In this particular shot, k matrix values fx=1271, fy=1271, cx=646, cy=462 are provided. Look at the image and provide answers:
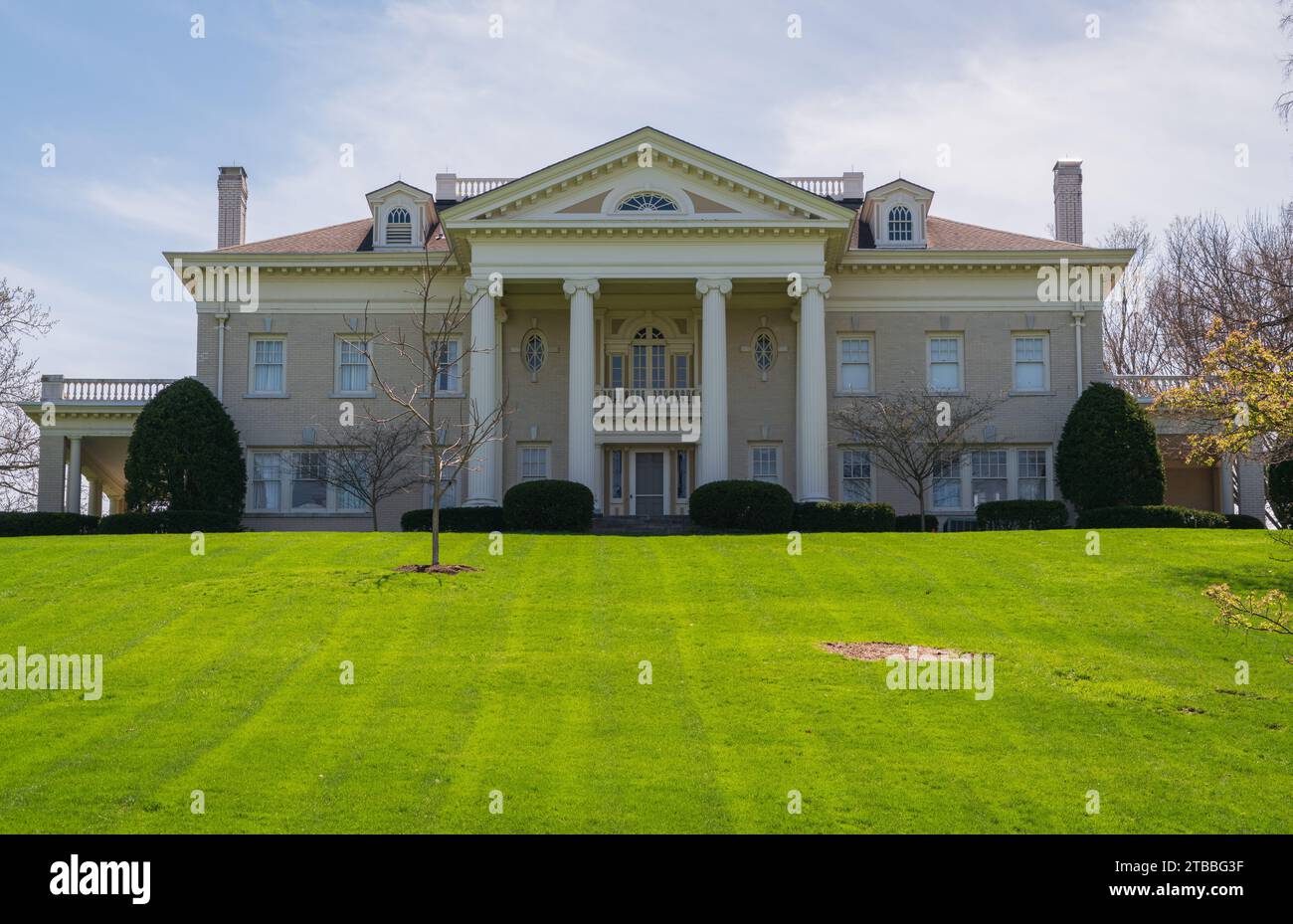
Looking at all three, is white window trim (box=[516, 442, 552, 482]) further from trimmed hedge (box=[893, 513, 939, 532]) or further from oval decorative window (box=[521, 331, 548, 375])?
trimmed hedge (box=[893, 513, 939, 532])

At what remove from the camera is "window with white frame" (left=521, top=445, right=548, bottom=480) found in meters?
38.3

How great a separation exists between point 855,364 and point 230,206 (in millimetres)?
21496

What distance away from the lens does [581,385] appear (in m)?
34.8

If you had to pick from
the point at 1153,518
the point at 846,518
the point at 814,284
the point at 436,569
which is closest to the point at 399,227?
the point at 814,284

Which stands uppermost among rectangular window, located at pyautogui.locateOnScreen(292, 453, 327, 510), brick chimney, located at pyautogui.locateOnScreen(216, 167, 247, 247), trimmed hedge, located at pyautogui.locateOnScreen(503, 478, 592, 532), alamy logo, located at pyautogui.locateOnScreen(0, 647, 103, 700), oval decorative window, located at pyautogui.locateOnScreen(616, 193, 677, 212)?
brick chimney, located at pyautogui.locateOnScreen(216, 167, 247, 247)

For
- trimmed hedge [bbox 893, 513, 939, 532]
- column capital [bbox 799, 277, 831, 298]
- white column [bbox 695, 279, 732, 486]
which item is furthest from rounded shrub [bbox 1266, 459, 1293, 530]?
white column [bbox 695, 279, 732, 486]

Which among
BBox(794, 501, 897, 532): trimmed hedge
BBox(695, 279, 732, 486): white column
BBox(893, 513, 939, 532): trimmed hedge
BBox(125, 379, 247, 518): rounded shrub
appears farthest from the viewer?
BBox(893, 513, 939, 532): trimmed hedge

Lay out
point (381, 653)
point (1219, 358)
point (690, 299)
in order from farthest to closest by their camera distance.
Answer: point (690, 299), point (1219, 358), point (381, 653)

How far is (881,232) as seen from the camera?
129 ft

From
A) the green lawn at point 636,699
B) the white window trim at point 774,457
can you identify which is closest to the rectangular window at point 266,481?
the white window trim at point 774,457

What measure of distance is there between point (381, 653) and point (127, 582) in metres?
6.96

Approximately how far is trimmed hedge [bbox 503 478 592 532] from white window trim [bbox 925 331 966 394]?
12.2 metres
